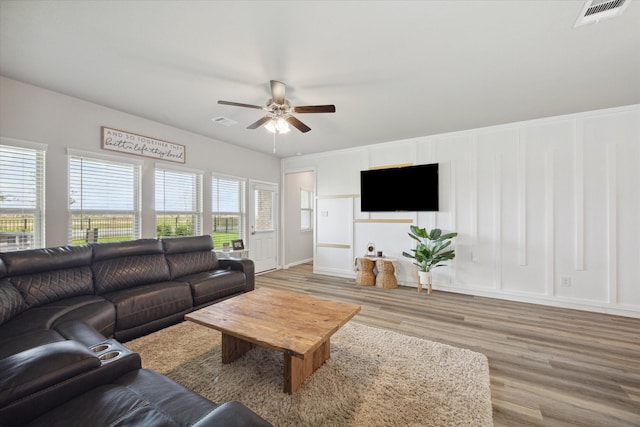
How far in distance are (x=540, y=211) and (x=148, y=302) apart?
5.22 m

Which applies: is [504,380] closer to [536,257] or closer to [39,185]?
[536,257]

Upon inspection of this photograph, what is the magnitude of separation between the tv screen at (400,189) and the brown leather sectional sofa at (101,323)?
2.67 m

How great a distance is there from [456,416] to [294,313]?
1.28m

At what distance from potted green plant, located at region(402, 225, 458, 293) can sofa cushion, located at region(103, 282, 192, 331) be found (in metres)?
3.39

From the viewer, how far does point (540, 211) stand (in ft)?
12.1

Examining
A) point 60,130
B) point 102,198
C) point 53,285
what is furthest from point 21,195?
point 53,285

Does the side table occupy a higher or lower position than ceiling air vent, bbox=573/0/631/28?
lower

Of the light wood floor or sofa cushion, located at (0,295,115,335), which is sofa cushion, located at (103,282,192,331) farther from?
the light wood floor

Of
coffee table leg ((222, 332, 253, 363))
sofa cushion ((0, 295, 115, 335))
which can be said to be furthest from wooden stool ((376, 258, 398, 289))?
sofa cushion ((0, 295, 115, 335))

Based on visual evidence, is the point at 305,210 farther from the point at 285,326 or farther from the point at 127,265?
the point at 285,326

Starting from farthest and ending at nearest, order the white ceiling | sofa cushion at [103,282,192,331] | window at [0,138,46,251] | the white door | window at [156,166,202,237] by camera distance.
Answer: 1. the white door
2. window at [156,166,202,237]
3. window at [0,138,46,251]
4. sofa cushion at [103,282,192,331]
5. the white ceiling

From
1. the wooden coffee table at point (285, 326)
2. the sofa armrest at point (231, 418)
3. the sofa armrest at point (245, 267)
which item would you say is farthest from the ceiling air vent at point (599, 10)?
the sofa armrest at point (245, 267)

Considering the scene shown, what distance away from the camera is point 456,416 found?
1583 mm

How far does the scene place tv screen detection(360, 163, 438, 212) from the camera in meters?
4.39
